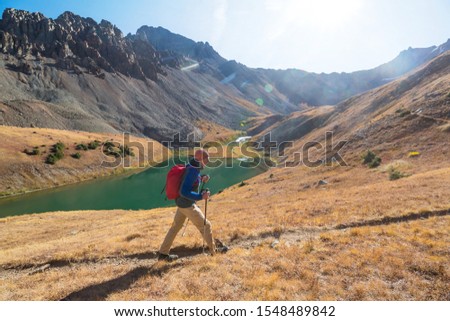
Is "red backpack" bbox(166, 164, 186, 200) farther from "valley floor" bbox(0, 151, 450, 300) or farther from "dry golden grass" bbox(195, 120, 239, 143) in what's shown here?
"dry golden grass" bbox(195, 120, 239, 143)

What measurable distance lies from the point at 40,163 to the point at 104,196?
22.2 meters

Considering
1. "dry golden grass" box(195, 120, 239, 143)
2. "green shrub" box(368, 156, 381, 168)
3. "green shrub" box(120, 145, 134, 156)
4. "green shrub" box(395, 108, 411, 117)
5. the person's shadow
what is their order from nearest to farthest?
the person's shadow, "green shrub" box(368, 156, 381, 168), "green shrub" box(395, 108, 411, 117), "green shrub" box(120, 145, 134, 156), "dry golden grass" box(195, 120, 239, 143)

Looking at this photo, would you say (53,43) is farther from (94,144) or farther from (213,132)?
(94,144)

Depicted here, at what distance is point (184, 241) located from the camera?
13992mm

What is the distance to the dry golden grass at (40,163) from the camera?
64875 millimetres

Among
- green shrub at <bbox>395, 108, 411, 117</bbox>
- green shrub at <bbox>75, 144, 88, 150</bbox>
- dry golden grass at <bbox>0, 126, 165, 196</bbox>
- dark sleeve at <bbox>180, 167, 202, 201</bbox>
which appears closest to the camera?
dark sleeve at <bbox>180, 167, 202, 201</bbox>

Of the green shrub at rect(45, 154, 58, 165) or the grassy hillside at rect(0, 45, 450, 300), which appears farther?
the green shrub at rect(45, 154, 58, 165)

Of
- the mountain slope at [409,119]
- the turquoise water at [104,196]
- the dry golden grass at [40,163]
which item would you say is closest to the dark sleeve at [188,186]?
the mountain slope at [409,119]

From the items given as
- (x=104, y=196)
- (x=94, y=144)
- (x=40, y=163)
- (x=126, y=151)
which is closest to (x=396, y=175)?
(x=104, y=196)

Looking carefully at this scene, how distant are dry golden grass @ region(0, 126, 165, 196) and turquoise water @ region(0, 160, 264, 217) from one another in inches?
134

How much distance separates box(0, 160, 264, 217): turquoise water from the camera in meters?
55.5

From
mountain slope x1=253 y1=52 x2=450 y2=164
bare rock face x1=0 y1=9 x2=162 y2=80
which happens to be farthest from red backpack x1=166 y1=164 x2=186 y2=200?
bare rock face x1=0 y1=9 x2=162 y2=80

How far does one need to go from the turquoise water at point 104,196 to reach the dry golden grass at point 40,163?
134 inches

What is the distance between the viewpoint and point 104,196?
209ft
